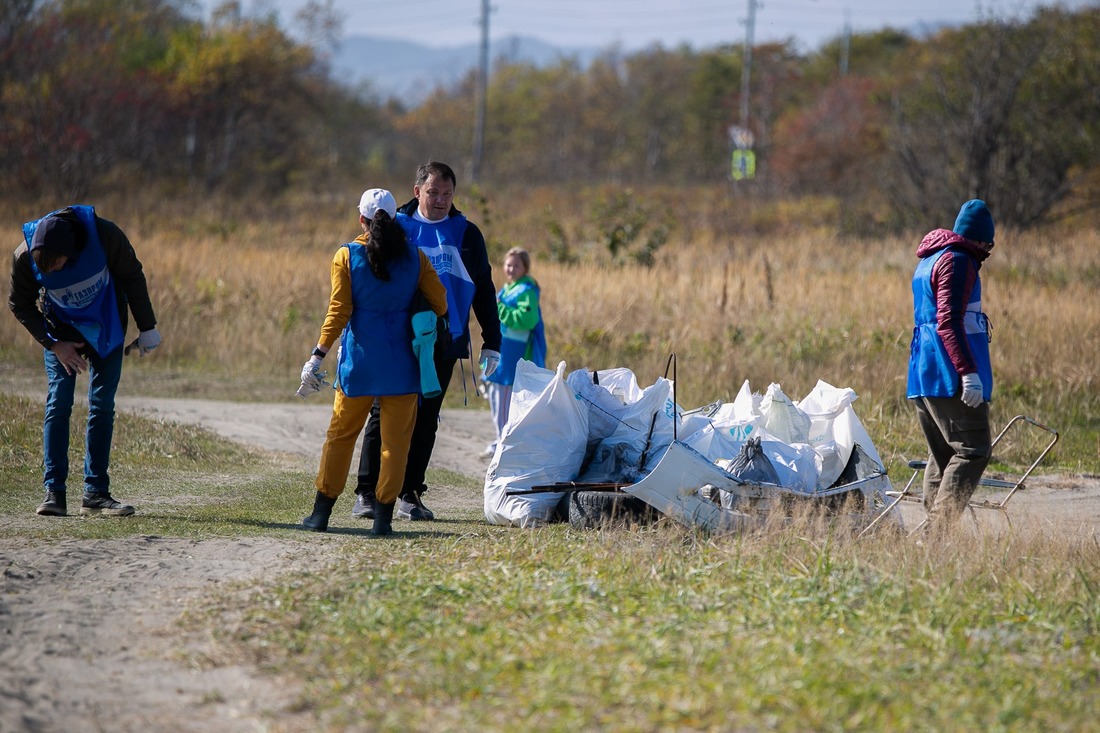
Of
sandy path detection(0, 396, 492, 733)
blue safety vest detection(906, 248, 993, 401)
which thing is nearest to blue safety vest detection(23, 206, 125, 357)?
sandy path detection(0, 396, 492, 733)

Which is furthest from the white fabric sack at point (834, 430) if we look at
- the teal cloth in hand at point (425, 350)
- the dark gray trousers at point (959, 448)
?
the teal cloth in hand at point (425, 350)

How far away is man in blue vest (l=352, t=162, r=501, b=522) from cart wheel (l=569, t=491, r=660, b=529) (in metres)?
0.90

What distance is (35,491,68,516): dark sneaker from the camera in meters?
6.09

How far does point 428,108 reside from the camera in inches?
2483

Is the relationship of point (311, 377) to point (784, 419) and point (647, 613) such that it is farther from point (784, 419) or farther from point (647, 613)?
point (784, 419)

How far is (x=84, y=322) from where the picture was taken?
6.06 meters

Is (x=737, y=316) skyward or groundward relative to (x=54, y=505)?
A: skyward

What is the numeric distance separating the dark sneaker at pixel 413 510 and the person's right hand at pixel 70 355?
182 cm

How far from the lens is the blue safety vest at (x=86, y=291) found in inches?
235

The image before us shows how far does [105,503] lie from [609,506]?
2.68 meters

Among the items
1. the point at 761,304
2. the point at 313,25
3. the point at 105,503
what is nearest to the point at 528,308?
the point at 105,503

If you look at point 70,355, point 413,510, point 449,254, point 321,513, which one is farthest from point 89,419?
point 449,254

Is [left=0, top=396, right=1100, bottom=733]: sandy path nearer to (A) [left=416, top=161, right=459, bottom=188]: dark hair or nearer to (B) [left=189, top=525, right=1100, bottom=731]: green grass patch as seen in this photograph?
(B) [left=189, top=525, right=1100, bottom=731]: green grass patch

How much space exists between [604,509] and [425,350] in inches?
48.5
